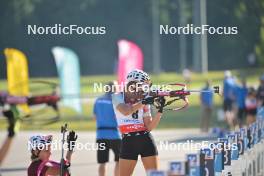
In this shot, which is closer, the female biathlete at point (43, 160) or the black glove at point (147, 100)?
the female biathlete at point (43, 160)

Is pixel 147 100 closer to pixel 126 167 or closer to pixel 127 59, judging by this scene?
pixel 126 167

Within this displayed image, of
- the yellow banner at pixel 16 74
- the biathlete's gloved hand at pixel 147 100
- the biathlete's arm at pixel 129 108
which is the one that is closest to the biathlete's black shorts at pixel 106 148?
the biathlete's arm at pixel 129 108

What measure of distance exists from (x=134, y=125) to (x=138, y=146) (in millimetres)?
236

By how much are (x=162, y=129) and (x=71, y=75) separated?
5.33 metres

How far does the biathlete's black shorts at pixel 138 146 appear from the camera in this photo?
9.55m

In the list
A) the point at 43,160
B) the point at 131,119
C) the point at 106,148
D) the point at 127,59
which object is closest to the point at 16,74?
the point at 127,59

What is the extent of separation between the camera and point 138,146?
9.55 meters

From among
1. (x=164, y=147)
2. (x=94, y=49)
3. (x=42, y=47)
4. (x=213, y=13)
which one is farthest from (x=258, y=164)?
(x=94, y=49)

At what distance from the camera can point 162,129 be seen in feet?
78.1

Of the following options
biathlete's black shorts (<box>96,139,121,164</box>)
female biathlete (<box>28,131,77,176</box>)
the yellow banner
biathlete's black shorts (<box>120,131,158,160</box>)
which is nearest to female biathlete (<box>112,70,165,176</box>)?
biathlete's black shorts (<box>120,131,158,160</box>)

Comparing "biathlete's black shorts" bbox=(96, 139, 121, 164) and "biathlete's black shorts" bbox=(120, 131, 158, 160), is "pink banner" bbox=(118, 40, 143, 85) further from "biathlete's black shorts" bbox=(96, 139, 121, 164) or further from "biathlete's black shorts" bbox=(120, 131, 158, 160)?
"biathlete's black shorts" bbox=(120, 131, 158, 160)

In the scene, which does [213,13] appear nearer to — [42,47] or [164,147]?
[42,47]

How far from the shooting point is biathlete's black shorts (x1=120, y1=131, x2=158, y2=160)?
376 inches

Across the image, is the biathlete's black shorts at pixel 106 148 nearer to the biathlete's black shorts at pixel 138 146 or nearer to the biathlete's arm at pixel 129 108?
the biathlete's black shorts at pixel 138 146
